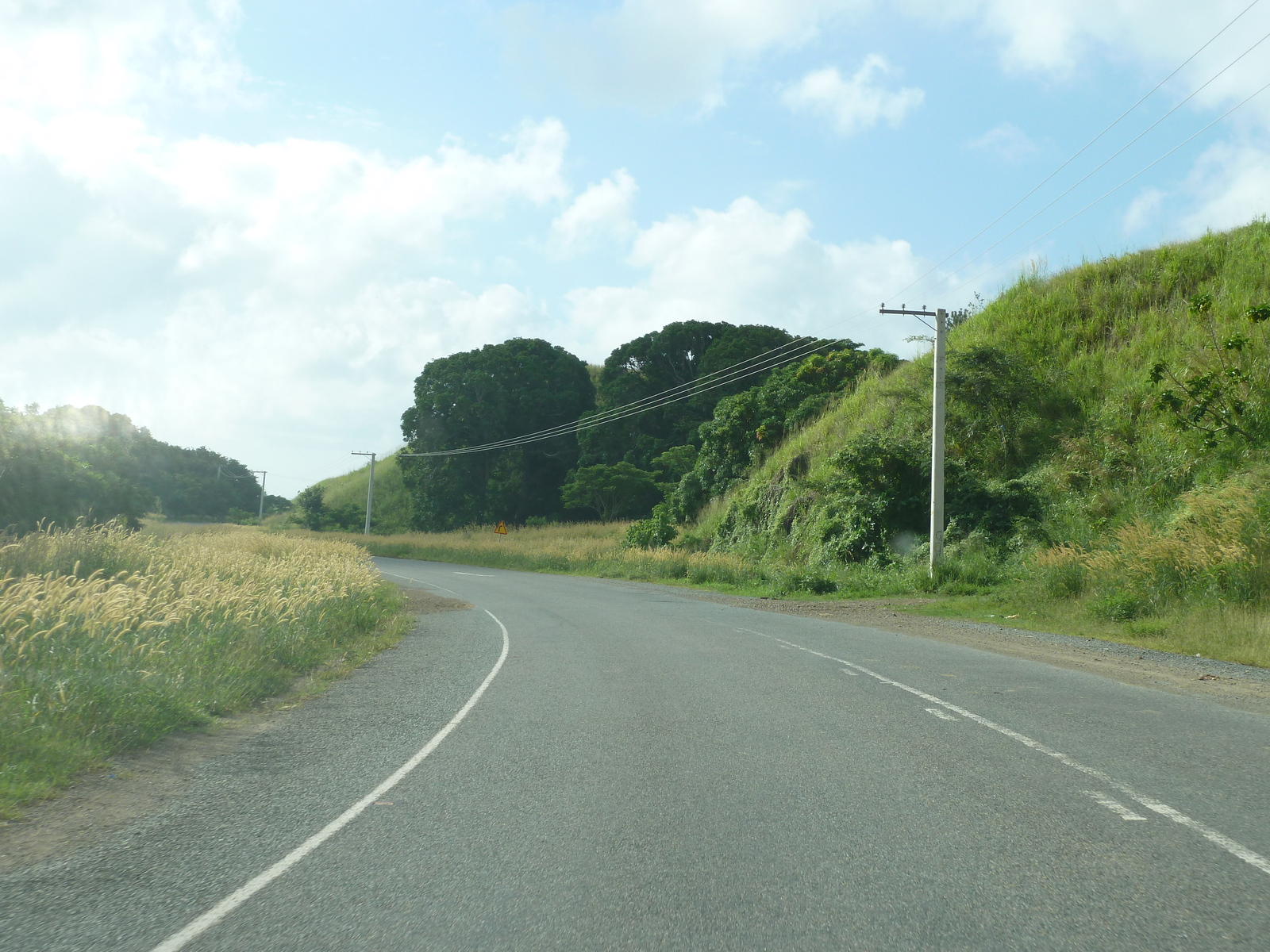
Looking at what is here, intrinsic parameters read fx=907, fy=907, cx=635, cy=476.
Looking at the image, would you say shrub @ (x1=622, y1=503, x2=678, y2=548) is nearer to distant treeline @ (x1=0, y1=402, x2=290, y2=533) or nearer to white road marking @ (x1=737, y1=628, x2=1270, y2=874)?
distant treeline @ (x1=0, y1=402, x2=290, y2=533)

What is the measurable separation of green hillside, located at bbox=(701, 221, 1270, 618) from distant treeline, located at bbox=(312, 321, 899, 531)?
2533 cm

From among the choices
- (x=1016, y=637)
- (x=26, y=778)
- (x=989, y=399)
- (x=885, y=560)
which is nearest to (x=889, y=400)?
(x=989, y=399)

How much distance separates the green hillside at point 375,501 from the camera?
82562 millimetres

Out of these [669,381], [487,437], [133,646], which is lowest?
[133,646]

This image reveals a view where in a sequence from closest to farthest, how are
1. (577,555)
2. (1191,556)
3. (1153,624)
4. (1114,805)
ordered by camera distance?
1. (1114,805)
2. (1153,624)
3. (1191,556)
4. (577,555)

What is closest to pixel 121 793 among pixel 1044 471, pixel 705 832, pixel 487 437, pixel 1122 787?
pixel 705 832

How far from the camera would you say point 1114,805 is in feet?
18.9

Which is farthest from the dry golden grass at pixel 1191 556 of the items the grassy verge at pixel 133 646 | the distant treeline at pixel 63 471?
the distant treeline at pixel 63 471

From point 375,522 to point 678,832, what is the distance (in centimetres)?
8185

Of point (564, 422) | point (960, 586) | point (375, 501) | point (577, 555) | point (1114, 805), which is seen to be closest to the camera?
point (1114, 805)

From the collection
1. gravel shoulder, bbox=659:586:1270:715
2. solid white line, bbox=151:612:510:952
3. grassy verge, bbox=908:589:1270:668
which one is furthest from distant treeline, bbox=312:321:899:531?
solid white line, bbox=151:612:510:952

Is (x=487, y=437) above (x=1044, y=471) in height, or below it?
above

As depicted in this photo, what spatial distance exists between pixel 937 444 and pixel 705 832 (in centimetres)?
2096

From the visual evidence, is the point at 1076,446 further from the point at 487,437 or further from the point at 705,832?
the point at 487,437
